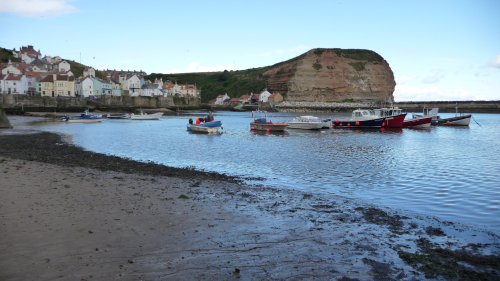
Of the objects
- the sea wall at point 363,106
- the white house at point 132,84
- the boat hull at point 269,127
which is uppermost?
the white house at point 132,84

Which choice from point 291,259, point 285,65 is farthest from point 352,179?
point 285,65

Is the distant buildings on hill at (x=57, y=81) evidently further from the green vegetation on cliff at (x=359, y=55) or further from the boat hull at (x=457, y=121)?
the boat hull at (x=457, y=121)

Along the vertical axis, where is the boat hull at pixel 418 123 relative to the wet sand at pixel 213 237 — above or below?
above

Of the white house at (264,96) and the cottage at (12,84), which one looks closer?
the cottage at (12,84)

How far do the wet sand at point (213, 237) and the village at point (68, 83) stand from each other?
311ft

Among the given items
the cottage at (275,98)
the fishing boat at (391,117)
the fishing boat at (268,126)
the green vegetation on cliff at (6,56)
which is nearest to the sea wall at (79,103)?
the cottage at (275,98)

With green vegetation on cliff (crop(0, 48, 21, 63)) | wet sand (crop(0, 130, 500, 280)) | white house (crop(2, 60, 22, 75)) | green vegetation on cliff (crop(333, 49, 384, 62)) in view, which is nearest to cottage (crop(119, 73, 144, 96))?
green vegetation on cliff (crop(0, 48, 21, 63))

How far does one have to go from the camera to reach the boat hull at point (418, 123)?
192 feet

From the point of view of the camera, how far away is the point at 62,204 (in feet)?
33.2

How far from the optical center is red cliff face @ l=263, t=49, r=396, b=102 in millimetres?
161125

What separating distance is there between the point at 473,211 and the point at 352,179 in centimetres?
581

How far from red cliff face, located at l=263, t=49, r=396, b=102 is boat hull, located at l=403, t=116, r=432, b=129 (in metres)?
101

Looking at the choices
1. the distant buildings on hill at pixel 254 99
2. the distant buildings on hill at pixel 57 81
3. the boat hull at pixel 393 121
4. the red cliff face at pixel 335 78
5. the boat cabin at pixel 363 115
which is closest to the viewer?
the boat cabin at pixel 363 115

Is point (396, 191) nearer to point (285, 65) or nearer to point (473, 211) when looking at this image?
point (473, 211)
